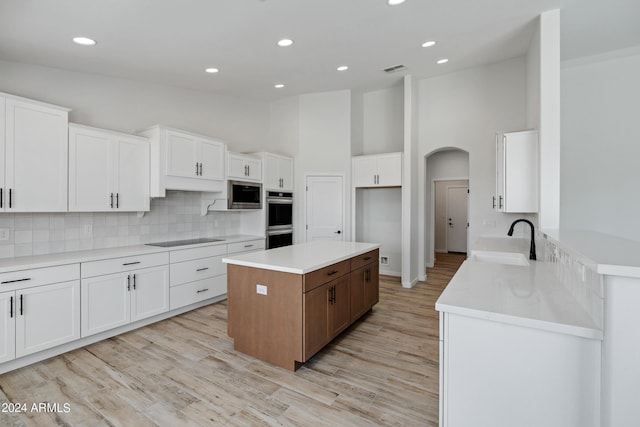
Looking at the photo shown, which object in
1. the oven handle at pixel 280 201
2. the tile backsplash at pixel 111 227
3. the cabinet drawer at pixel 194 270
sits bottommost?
the cabinet drawer at pixel 194 270

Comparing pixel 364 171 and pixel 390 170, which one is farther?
pixel 364 171

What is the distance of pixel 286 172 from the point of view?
17.9ft

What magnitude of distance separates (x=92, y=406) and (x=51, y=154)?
2249 mm

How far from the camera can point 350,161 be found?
541 centimetres

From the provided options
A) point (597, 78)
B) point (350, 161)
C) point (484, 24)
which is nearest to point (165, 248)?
point (350, 161)

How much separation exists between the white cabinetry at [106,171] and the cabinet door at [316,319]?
243 centimetres

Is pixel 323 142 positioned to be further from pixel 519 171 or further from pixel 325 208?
pixel 519 171

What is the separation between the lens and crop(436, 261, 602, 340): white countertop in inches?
47.7

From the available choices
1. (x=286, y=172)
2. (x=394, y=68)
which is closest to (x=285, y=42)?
(x=394, y=68)

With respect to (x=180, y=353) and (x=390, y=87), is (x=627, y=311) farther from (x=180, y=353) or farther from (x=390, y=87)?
(x=390, y=87)

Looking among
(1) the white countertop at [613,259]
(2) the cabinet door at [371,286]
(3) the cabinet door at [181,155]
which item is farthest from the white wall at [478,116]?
(3) the cabinet door at [181,155]

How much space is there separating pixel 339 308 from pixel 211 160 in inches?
107

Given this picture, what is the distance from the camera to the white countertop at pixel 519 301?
3.98ft

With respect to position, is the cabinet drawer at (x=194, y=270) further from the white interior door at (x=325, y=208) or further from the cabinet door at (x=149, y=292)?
the white interior door at (x=325, y=208)
